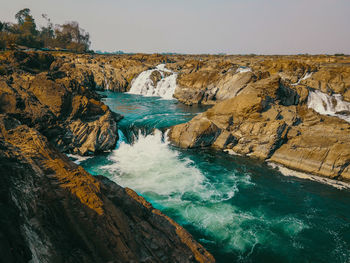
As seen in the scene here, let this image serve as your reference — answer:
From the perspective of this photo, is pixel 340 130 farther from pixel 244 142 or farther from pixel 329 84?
pixel 329 84

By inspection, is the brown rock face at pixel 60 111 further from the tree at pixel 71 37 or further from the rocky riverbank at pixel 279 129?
the tree at pixel 71 37

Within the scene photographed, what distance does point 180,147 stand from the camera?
21.2 m

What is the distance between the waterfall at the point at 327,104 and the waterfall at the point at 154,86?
26141 millimetres

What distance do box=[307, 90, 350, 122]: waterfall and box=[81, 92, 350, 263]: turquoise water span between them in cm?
1993

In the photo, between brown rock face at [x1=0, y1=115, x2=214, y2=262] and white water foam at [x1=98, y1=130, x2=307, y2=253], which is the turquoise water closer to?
white water foam at [x1=98, y1=130, x2=307, y2=253]

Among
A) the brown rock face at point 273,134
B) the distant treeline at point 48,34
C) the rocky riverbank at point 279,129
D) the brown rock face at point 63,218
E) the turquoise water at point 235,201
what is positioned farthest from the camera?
the distant treeline at point 48,34

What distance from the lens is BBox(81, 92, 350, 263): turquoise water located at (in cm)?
1016

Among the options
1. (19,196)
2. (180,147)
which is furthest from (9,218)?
(180,147)

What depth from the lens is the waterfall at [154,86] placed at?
46188mm

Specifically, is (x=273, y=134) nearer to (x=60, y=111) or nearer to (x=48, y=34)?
(x=60, y=111)

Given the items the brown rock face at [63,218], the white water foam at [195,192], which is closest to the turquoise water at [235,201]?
the white water foam at [195,192]

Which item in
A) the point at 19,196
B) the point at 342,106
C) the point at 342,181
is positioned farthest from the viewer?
the point at 342,106

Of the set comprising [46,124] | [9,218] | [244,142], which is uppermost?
[9,218]

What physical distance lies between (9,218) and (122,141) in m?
17.7
